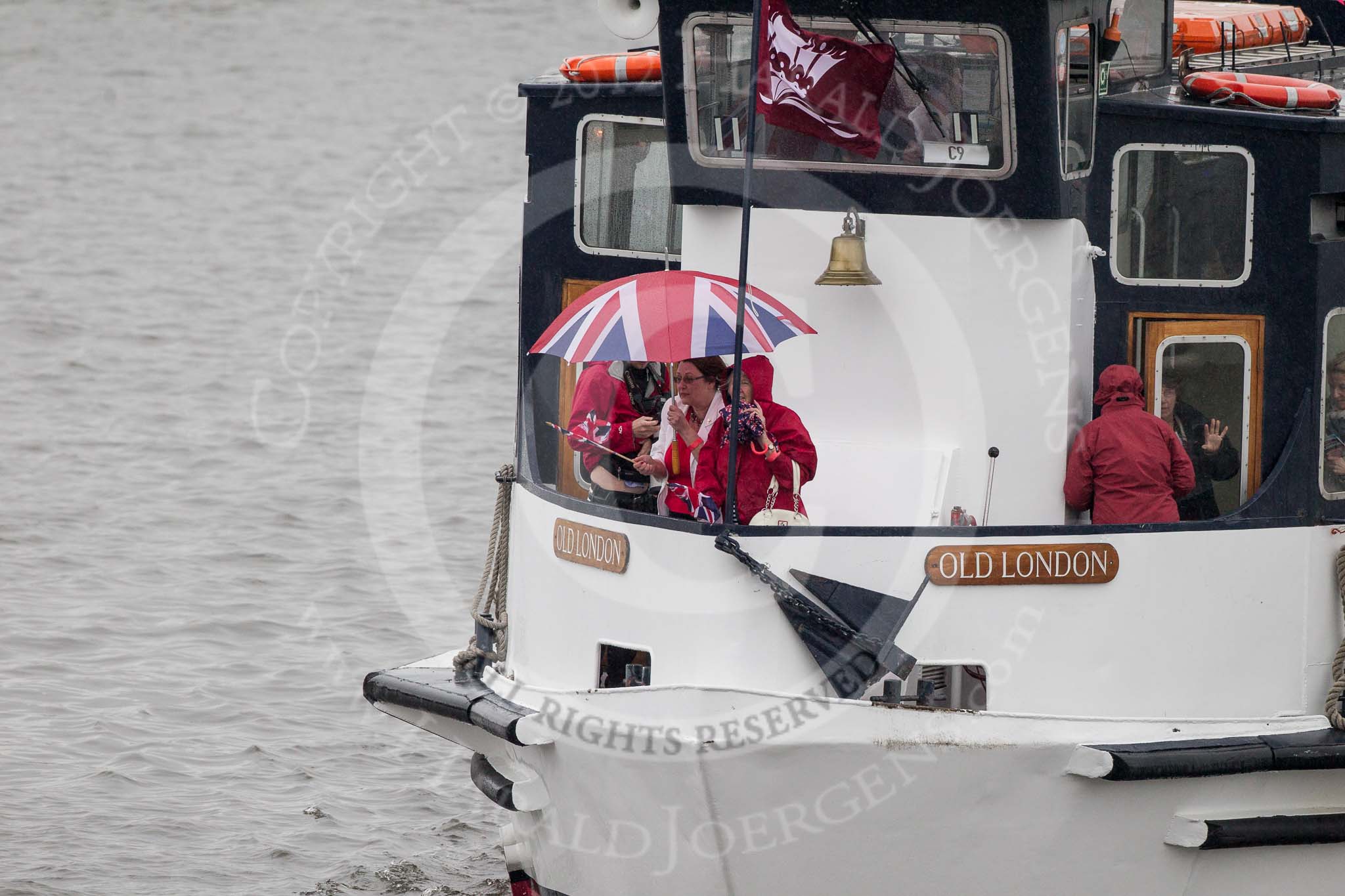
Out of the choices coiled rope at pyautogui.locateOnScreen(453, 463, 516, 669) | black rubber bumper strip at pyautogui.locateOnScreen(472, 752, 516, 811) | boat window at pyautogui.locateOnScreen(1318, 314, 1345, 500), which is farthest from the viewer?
coiled rope at pyautogui.locateOnScreen(453, 463, 516, 669)

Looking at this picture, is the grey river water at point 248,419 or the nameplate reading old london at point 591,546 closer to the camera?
the nameplate reading old london at point 591,546

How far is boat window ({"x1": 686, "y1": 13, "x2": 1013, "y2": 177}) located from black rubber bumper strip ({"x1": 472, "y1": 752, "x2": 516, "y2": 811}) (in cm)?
289

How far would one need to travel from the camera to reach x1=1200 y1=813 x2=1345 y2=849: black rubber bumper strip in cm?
730

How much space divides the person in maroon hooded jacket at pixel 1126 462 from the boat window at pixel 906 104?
1021mm

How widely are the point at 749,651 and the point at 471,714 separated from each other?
167 cm

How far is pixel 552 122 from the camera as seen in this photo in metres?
9.15

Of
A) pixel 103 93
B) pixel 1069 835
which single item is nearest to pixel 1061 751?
pixel 1069 835

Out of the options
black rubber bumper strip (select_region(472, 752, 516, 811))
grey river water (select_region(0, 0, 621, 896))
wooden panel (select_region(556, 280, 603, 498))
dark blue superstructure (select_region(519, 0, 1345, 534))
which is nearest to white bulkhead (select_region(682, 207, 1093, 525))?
dark blue superstructure (select_region(519, 0, 1345, 534))

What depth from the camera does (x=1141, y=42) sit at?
8.65 m

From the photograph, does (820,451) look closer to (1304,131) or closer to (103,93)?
(1304,131)

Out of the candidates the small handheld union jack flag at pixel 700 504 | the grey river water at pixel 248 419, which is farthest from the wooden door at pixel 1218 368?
the grey river water at pixel 248 419

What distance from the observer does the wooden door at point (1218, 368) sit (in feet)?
26.0

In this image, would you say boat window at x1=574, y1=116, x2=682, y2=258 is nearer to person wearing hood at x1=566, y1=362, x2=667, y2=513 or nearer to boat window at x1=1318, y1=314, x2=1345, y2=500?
person wearing hood at x1=566, y1=362, x2=667, y2=513

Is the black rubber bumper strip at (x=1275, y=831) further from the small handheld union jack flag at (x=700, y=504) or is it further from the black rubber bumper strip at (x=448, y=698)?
the black rubber bumper strip at (x=448, y=698)
